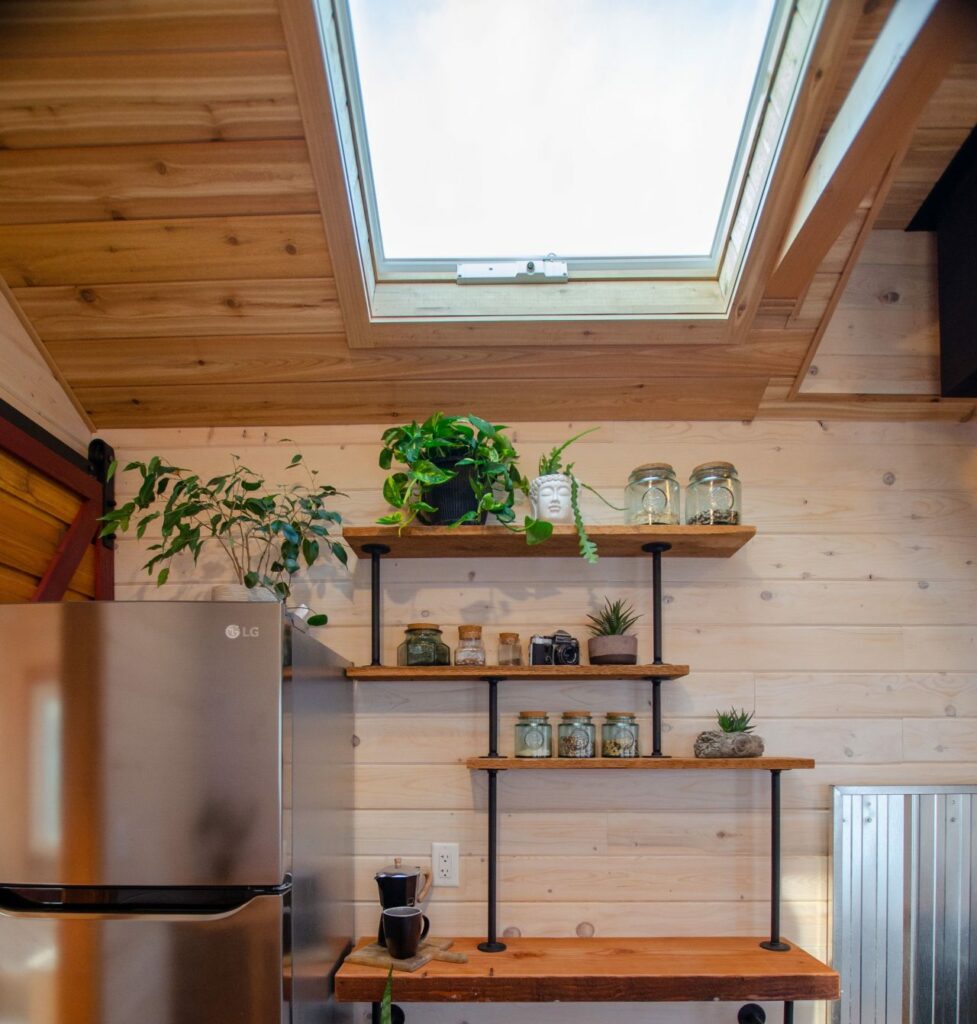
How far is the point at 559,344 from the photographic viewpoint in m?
2.35

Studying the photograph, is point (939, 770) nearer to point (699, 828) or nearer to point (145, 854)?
point (699, 828)

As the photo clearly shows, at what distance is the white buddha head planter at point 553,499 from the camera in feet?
7.61

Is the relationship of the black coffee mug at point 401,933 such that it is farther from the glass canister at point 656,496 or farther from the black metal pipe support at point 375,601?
the glass canister at point 656,496

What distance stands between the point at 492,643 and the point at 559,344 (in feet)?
2.41

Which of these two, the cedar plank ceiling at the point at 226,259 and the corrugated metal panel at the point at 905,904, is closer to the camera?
the cedar plank ceiling at the point at 226,259

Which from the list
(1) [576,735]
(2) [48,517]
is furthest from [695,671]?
(2) [48,517]

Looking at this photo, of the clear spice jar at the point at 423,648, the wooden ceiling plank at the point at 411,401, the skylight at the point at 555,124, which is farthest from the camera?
the wooden ceiling plank at the point at 411,401

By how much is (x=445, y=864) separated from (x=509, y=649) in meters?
0.53

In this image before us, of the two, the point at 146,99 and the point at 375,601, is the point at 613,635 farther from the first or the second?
the point at 146,99

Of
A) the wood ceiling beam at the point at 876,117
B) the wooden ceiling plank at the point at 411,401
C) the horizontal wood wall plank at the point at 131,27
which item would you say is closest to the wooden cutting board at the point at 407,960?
the wooden ceiling plank at the point at 411,401

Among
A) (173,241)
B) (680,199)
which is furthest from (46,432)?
(680,199)

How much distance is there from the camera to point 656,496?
2.38 m

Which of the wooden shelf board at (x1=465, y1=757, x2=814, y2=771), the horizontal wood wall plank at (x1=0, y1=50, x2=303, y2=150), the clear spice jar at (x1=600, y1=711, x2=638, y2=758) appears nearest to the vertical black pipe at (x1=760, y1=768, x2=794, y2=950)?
the wooden shelf board at (x1=465, y1=757, x2=814, y2=771)

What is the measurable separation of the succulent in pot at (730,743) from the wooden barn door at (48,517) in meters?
1.46
